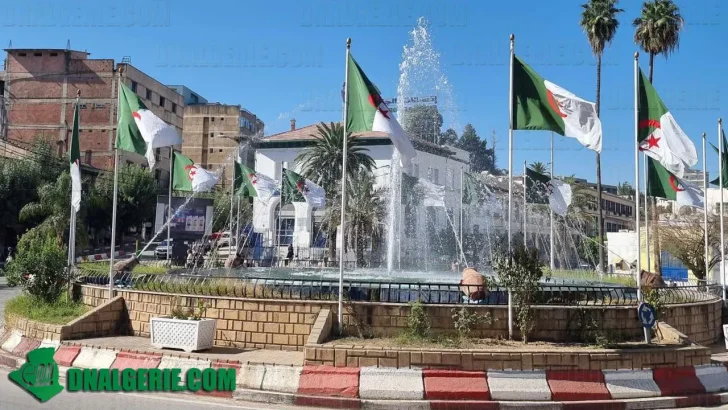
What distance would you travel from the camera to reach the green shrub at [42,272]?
1555cm

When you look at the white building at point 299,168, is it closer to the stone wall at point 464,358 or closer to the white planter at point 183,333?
the white planter at point 183,333

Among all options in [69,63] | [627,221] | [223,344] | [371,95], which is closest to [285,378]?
[223,344]

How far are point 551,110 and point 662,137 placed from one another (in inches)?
110

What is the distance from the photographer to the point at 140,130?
1519 centimetres

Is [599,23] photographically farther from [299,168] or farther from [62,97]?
[62,97]

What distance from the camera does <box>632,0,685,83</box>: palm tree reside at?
121 ft

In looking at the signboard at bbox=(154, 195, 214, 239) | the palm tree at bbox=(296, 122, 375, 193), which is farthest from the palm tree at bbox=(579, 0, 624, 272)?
the signboard at bbox=(154, 195, 214, 239)

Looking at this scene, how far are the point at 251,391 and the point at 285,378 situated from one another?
1.91 ft

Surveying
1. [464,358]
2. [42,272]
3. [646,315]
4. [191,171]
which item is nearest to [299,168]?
[191,171]

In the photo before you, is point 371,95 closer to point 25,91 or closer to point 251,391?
point 251,391

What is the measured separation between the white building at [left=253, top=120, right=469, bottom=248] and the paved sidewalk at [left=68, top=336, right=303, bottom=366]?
103 feet

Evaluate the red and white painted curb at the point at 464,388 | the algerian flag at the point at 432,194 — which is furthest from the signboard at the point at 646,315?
the algerian flag at the point at 432,194

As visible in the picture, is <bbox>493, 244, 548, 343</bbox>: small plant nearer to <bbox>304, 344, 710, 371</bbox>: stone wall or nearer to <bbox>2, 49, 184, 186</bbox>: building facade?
<bbox>304, 344, 710, 371</bbox>: stone wall

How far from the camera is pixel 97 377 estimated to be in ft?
35.9
